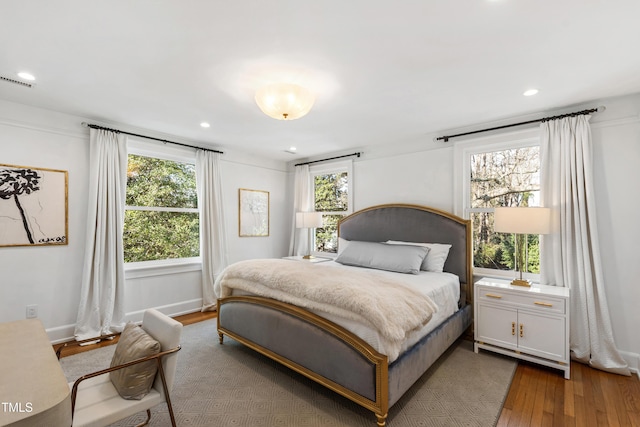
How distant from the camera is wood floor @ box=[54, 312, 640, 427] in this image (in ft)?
6.45

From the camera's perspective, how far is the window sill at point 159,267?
3696mm

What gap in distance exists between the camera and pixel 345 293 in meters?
2.09

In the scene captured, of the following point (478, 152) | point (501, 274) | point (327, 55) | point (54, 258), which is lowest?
point (501, 274)

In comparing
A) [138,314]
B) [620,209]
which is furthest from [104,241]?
[620,209]

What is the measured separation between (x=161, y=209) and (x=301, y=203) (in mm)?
2277

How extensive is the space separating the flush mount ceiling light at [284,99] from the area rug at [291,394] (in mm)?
2219

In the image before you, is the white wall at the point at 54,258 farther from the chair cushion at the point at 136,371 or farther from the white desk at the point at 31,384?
the chair cushion at the point at 136,371

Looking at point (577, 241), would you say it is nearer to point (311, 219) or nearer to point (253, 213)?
point (311, 219)

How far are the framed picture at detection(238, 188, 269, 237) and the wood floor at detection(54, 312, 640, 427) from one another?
3997mm

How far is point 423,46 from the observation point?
6.32 feet

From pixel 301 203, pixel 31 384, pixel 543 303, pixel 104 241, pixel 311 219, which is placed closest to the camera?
pixel 31 384

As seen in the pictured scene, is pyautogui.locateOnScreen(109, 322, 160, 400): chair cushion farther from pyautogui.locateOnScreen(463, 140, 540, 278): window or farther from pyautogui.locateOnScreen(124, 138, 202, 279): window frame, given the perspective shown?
pyautogui.locateOnScreen(463, 140, 540, 278): window

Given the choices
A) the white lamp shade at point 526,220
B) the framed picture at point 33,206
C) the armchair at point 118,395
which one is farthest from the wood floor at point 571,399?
the framed picture at point 33,206

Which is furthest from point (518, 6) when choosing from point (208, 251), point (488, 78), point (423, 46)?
point (208, 251)
